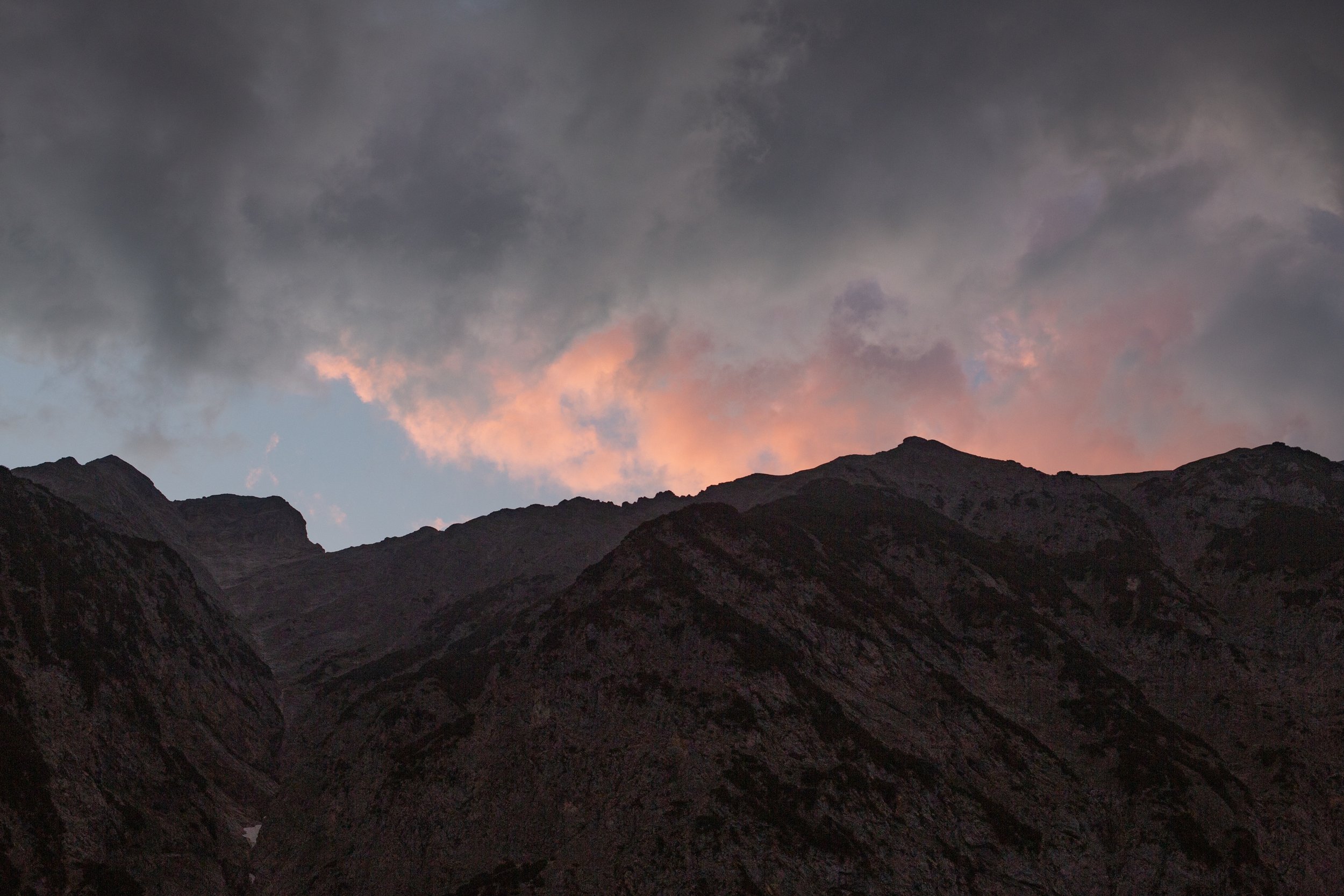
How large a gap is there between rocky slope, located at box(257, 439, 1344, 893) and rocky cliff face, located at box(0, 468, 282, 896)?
10087mm

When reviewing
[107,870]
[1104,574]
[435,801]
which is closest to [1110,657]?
[1104,574]

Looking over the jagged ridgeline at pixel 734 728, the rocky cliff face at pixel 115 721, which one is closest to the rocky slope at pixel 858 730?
the jagged ridgeline at pixel 734 728

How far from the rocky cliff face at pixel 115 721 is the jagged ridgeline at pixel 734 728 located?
511mm

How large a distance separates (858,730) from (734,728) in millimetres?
16233

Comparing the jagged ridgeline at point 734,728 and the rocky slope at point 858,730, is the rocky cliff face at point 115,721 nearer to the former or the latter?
the jagged ridgeline at point 734,728

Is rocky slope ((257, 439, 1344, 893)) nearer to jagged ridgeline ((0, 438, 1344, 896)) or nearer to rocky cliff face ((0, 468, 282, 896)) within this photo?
jagged ridgeline ((0, 438, 1344, 896))

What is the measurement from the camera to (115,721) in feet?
351

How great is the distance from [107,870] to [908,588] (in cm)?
12086

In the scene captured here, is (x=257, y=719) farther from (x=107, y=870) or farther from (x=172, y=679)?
(x=107, y=870)

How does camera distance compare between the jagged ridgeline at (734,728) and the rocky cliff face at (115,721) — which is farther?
the jagged ridgeline at (734,728)

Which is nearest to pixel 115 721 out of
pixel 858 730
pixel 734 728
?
pixel 734 728

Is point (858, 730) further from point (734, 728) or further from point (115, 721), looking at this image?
point (115, 721)

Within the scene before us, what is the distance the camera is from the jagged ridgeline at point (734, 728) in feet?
285

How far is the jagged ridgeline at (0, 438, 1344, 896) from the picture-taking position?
285 ft
